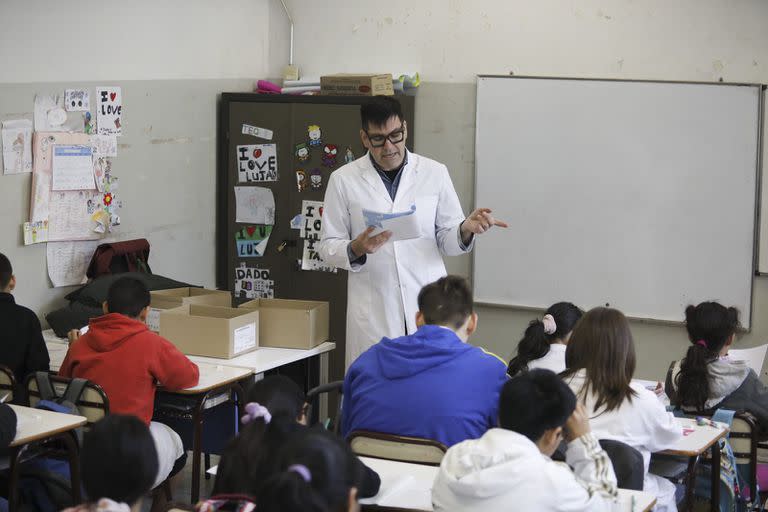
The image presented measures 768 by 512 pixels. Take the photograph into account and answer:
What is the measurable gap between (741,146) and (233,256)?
3151 millimetres

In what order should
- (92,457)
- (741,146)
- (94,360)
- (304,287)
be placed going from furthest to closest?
(304,287), (741,146), (94,360), (92,457)

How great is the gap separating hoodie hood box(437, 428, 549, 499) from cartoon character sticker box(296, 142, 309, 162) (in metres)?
4.12

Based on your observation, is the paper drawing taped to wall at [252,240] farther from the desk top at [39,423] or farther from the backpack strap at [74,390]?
the desk top at [39,423]

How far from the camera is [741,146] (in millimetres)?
5219

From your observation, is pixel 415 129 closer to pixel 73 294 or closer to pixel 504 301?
pixel 504 301

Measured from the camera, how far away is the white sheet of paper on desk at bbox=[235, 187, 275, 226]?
607cm

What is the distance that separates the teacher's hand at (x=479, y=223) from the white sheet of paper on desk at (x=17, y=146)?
2.22m

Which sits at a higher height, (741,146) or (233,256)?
(741,146)

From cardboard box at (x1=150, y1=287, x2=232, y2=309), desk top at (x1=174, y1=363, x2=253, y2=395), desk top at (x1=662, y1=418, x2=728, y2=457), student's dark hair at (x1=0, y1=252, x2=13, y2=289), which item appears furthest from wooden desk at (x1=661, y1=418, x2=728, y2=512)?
student's dark hair at (x1=0, y1=252, x2=13, y2=289)

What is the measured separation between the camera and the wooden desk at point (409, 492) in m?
2.30

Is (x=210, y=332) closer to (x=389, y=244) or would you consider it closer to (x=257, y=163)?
(x=389, y=244)

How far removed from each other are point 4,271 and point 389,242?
156 centimetres

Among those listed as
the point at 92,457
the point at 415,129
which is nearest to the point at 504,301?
the point at 415,129

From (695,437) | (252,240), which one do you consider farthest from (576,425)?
(252,240)
